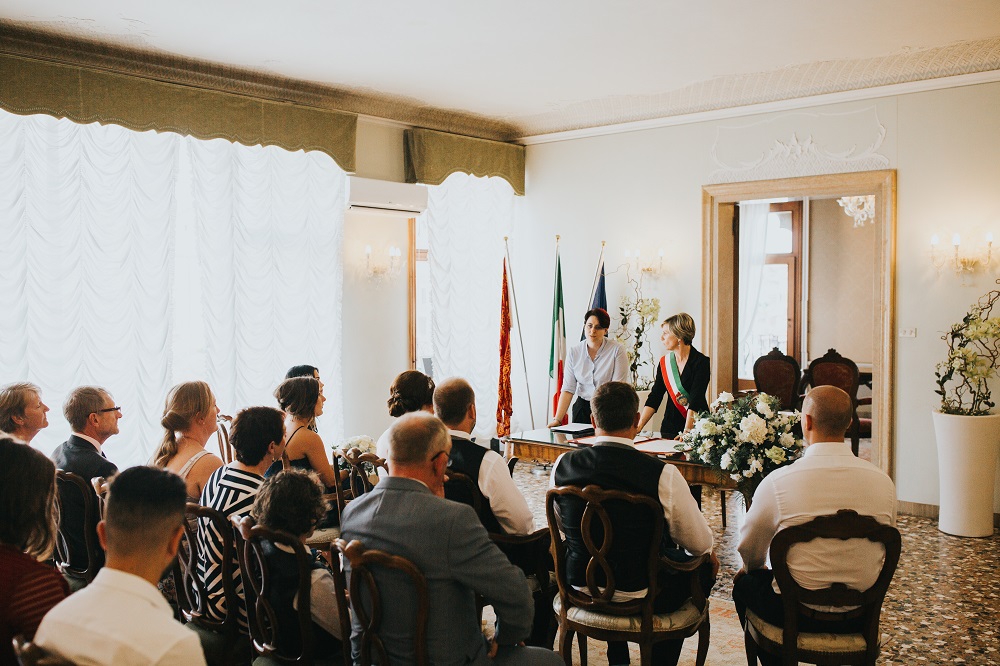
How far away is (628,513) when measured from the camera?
329cm

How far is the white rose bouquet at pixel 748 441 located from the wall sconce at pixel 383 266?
4486 mm

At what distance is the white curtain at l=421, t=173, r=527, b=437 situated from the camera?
8.87 meters

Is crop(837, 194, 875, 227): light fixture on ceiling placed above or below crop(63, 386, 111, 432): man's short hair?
above

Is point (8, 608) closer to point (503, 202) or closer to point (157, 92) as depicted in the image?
point (157, 92)

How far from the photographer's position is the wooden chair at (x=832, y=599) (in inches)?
118

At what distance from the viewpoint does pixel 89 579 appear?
3611mm

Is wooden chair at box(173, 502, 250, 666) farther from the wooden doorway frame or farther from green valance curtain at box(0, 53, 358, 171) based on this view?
the wooden doorway frame

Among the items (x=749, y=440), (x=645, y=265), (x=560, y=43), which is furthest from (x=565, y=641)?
(x=645, y=265)

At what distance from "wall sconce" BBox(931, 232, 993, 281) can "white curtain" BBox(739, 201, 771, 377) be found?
13.2ft

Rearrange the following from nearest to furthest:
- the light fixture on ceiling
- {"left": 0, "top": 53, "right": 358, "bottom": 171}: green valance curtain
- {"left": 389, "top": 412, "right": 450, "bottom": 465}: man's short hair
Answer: {"left": 389, "top": 412, "right": 450, "bottom": 465}: man's short hair, {"left": 0, "top": 53, "right": 358, "bottom": 171}: green valance curtain, the light fixture on ceiling

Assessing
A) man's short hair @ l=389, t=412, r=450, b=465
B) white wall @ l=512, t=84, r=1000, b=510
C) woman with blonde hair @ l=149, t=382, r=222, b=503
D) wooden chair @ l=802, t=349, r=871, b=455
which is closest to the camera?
man's short hair @ l=389, t=412, r=450, b=465

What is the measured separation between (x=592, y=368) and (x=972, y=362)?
295 cm

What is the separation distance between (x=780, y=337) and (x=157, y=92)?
7.84 m

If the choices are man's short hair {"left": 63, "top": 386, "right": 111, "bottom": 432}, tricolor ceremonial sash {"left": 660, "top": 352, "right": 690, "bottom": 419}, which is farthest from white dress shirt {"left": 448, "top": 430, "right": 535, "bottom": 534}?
Answer: tricolor ceremonial sash {"left": 660, "top": 352, "right": 690, "bottom": 419}
